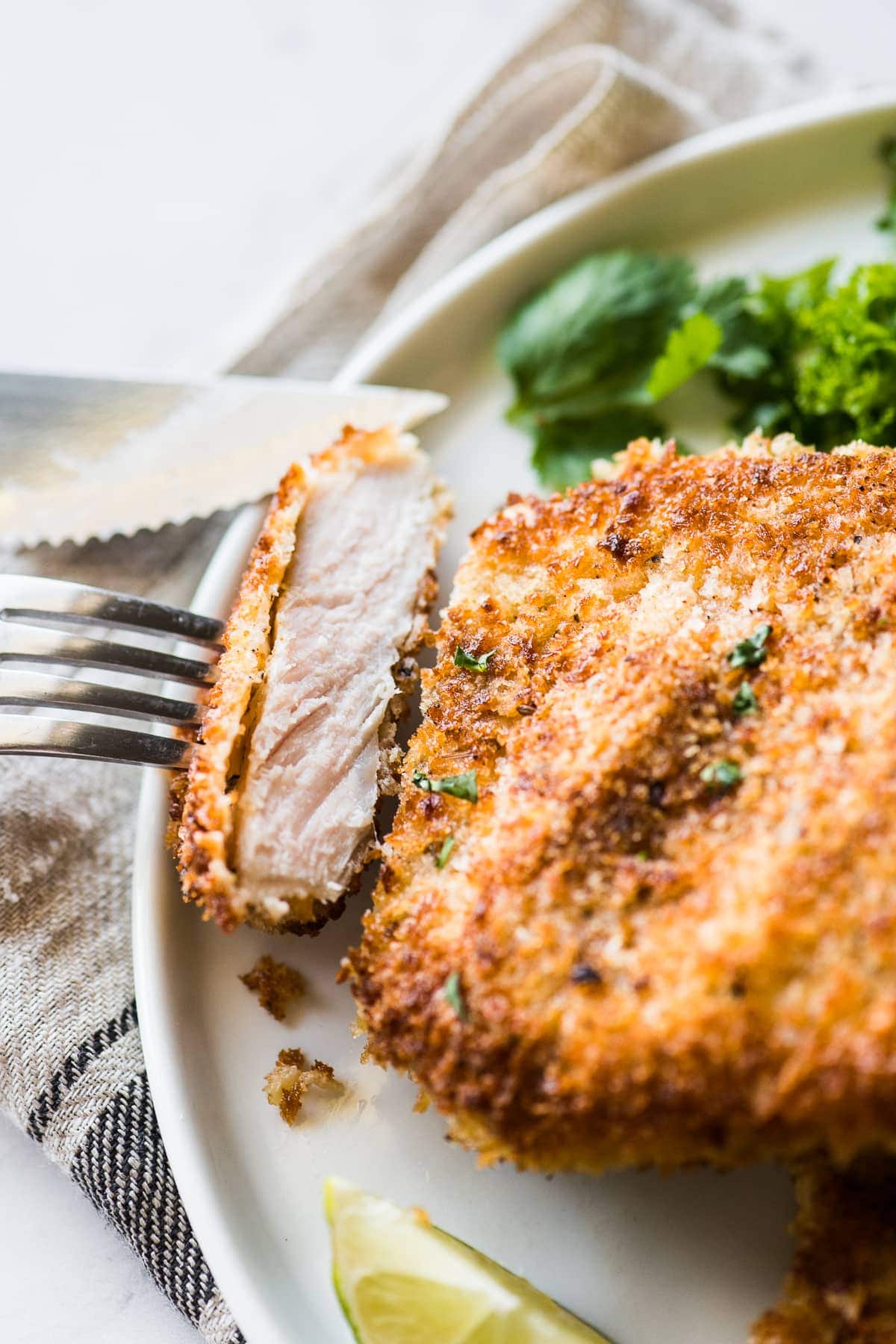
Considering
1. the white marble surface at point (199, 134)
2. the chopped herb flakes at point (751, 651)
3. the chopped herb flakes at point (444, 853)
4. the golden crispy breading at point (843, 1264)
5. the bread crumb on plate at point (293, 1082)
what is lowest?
the golden crispy breading at point (843, 1264)

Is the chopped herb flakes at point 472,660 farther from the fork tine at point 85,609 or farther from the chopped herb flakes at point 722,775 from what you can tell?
the fork tine at point 85,609

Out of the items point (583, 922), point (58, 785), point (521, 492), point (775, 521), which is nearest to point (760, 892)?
point (583, 922)

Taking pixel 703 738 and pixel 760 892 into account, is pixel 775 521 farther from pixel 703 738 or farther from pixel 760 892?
pixel 760 892

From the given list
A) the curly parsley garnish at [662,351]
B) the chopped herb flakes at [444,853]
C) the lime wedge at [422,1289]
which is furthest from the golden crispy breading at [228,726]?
the curly parsley garnish at [662,351]

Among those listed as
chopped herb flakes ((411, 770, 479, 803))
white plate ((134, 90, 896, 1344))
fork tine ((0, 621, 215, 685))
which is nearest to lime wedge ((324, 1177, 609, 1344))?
white plate ((134, 90, 896, 1344))

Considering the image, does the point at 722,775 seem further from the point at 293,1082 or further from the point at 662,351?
the point at 662,351
